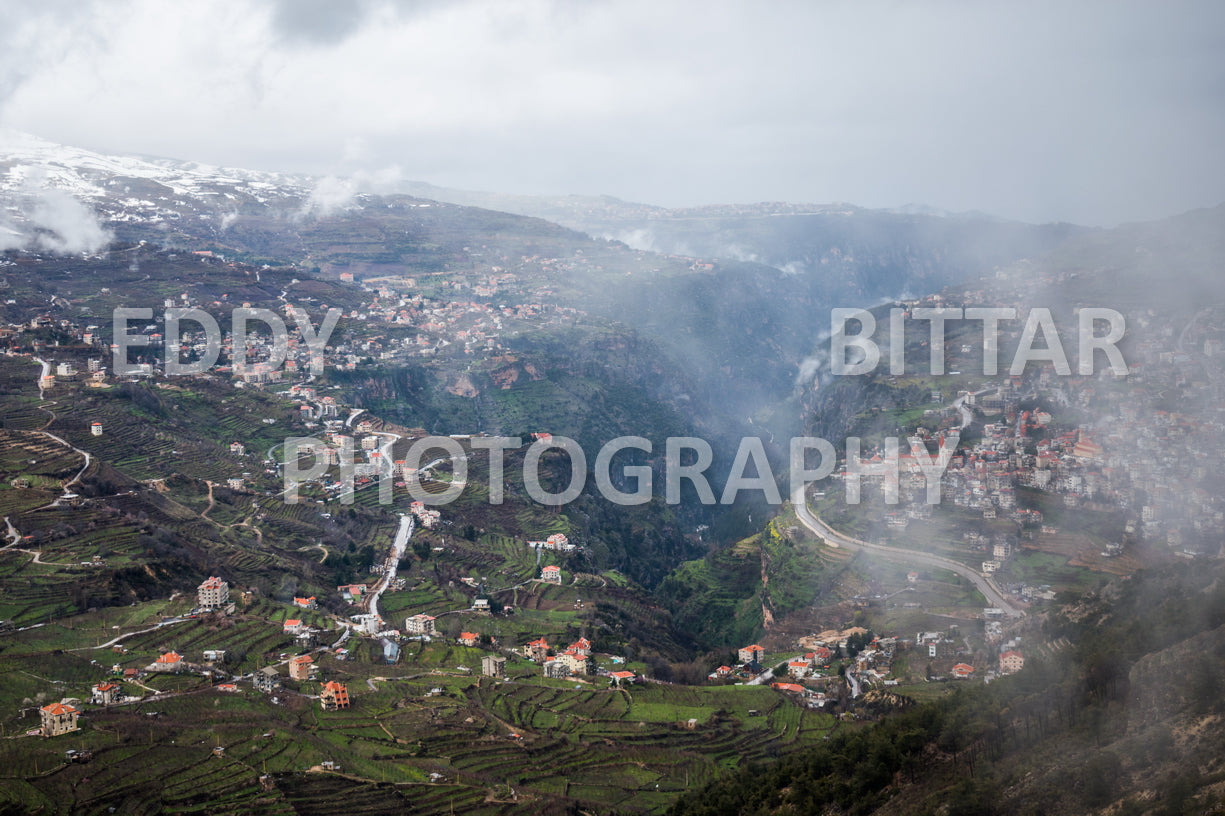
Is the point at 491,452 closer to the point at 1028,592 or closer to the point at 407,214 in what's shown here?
the point at 1028,592

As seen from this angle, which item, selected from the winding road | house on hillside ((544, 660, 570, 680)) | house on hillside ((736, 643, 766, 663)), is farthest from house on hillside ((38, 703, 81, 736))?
house on hillside ((736, 643, 766, 663))

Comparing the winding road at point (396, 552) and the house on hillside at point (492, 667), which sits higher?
the winding road at point (396, 552)

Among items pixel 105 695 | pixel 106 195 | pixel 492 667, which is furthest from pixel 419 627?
pixel 106 195

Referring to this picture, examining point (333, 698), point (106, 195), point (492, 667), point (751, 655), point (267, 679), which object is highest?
point (106, 195)

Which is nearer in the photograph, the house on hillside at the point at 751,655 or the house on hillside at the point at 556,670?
the house on hillside at the point at 556,670

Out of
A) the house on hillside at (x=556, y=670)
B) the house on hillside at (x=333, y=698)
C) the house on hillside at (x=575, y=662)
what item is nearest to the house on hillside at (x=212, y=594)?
the house on hillside at (x=333, y=698)

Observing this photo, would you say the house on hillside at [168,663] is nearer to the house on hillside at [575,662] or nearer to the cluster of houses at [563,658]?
the cluster of houses at [563,658]

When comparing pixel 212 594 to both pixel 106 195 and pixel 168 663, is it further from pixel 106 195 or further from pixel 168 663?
pixel 106 195

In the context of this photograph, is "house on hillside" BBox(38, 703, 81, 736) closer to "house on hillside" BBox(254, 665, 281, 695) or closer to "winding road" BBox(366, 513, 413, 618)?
"house on hillside" BBox(254, 665, 281, 695)
